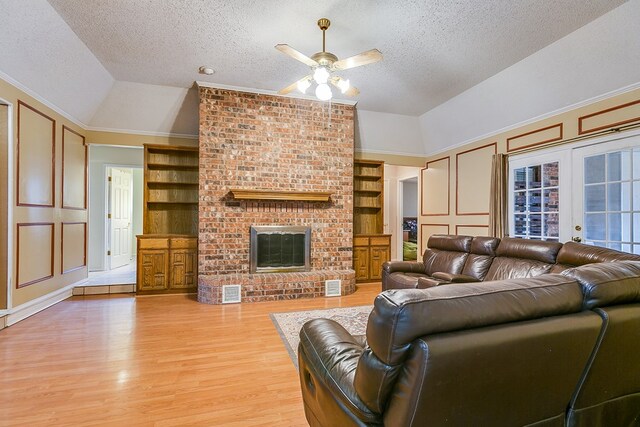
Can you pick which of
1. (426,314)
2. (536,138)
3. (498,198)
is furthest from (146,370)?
(536,138)

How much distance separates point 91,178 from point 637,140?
7713 mm

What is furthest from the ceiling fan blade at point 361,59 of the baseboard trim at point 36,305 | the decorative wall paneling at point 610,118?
the baseboard trim at point 36,305

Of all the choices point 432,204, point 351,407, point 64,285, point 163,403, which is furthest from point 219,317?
point 432,204

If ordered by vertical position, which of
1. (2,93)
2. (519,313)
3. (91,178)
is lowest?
(519,313)

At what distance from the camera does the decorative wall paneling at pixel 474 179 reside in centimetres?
490

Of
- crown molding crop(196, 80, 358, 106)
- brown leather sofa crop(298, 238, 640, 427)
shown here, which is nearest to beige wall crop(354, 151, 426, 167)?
crown molding crop(196, 80, 358, 106)

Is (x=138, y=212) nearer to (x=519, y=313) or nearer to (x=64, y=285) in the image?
(x=64, y=285)

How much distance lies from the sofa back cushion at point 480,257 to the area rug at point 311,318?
1.32 m

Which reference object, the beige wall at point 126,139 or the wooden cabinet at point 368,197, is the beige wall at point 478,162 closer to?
the wooden cabinet at point 368,197

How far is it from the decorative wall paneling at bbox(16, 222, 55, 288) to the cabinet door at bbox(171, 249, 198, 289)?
144 centimetres

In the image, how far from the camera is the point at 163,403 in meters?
1.99

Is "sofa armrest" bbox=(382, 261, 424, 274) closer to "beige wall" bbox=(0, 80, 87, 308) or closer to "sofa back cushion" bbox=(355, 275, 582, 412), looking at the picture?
"sofa back cushion" bbox=(355, 275, 582, 412)

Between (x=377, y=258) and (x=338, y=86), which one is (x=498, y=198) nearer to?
(x=377, y=258)

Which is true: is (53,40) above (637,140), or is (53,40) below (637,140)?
above
